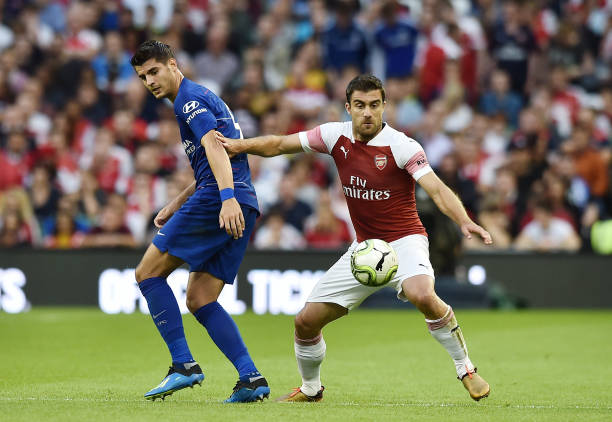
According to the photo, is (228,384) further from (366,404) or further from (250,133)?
(250,133)

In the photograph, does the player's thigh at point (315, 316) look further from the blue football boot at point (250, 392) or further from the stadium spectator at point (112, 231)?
the stadium spectator at point (112, 231)

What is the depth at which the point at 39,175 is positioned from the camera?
57.9 ft

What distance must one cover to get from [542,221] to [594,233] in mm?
776

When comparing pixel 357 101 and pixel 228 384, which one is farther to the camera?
pixel 228 384

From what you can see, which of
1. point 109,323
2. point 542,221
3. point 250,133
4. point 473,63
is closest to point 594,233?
point 542,221

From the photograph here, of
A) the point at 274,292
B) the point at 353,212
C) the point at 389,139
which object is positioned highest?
the point at 389,139

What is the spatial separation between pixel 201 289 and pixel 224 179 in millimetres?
Answer: 777

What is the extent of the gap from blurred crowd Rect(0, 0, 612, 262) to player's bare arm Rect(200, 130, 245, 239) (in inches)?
355

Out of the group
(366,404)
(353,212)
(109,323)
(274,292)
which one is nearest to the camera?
(366,404)

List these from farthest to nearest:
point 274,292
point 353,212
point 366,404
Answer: point 274,292 < point 353,212 < point 366,404

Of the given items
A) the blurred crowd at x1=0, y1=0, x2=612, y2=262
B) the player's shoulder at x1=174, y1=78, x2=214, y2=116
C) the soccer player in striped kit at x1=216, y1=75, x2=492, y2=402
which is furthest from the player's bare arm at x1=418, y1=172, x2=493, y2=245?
the blurred crowd at x1=0, y1=0, x2=612, y2=262

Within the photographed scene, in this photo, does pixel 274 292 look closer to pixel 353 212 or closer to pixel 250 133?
pixel 250 133

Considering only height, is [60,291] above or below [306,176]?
below

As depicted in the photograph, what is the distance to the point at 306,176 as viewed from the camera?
57.2 feet
